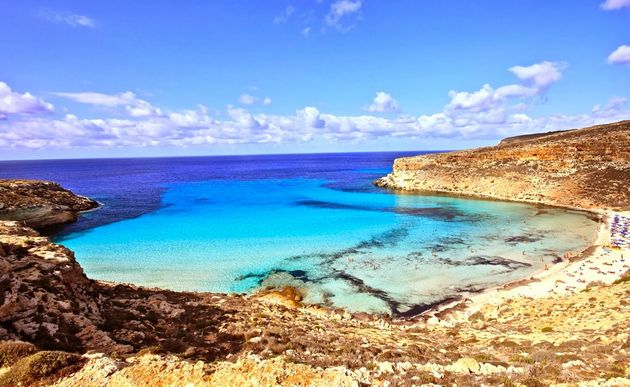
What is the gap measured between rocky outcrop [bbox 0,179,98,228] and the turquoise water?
7.76 meters

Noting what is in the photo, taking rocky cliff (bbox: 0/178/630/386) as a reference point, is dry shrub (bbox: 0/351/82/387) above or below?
above

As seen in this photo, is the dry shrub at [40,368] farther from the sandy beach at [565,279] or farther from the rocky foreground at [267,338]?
the sandy beach at [565,279]

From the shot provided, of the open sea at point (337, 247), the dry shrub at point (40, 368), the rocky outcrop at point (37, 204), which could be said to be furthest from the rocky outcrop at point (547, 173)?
the rocky outcrop at point (37, 204)

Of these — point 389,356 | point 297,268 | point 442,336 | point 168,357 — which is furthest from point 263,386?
point 297,268

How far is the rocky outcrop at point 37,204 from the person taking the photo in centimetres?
4053

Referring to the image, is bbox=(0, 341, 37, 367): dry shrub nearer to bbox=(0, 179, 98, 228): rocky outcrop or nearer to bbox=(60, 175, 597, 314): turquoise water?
bbox=(60, 175, 597, 314): turquoise water

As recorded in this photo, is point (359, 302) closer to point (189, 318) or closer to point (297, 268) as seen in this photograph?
point (297, 268)

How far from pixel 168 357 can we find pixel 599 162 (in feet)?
241

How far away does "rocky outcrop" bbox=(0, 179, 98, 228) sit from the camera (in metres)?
40.5

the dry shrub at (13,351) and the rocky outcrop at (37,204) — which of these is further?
the rocky outcrop at (37,204)

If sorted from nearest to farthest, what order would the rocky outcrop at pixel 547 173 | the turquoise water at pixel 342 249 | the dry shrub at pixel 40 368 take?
the dry shrub at pixel 40 368 → the turquoise water at pixel 342 249 → the rocky outcrop at pixel 547 173

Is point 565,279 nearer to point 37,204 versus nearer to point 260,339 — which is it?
point 260,339

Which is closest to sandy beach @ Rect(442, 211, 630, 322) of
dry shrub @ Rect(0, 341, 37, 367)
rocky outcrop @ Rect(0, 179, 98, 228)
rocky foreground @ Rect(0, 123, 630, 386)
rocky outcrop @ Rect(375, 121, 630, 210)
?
rocky foreground @ Rect(0, 123, 630, 386)

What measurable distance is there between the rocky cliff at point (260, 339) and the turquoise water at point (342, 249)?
450cm
